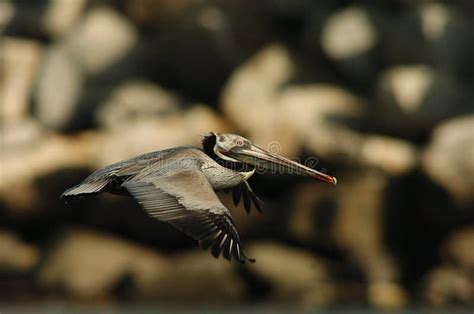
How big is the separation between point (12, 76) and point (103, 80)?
9.69 feet

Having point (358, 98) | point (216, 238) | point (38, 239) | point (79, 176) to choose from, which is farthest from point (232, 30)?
point (216, 238)

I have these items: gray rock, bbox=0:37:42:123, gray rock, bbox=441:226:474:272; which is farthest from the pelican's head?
gray rock, bbox=0:37:42:123

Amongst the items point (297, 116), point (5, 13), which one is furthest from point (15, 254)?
point (5, 13)

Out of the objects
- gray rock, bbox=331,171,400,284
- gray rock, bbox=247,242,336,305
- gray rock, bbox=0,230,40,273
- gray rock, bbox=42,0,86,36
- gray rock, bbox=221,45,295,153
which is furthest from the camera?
gray rock, bbox=42,0,86,36

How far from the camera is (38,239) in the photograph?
20516 mm

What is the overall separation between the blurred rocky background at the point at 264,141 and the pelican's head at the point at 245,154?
10883mm

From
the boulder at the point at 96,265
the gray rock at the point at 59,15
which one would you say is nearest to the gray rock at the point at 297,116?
the boulder at the point at 96,265

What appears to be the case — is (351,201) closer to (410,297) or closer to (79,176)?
(410,297)

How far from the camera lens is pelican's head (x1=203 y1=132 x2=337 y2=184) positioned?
6.80m

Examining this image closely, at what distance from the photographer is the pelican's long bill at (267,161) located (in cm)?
679

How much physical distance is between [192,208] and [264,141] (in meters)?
13.2

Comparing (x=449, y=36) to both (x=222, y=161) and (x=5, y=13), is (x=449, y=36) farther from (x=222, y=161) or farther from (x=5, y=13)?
(x=222, y=161)

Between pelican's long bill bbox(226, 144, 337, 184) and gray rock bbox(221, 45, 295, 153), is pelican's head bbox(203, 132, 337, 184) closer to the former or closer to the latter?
pelican's long bill bbox(226, 144, 337, 184)

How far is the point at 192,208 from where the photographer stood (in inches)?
239
